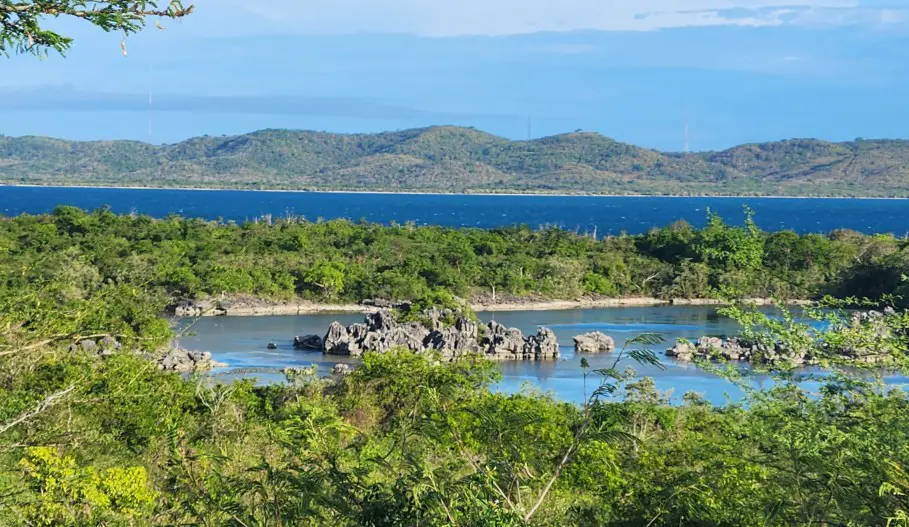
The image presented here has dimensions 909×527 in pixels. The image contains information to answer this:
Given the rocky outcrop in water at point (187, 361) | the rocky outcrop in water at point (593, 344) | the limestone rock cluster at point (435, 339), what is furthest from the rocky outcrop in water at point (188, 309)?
the rocky outcrop in water at point (593, 344)

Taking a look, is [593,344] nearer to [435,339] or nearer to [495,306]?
[435,339]

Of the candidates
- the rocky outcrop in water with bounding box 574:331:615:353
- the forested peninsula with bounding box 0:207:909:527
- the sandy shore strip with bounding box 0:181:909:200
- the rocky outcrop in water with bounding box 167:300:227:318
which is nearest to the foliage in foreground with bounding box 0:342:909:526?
the forested peninsula with bounding box 0:207:909:527

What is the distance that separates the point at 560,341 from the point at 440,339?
501 centimetres

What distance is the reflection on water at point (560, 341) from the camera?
83.5ft

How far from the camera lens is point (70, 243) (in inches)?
1655

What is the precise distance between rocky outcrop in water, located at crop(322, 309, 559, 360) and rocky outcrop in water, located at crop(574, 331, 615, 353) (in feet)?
3.02

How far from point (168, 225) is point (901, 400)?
43335 millimetres

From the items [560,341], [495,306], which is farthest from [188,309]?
[560,341]

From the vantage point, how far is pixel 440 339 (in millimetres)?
28984

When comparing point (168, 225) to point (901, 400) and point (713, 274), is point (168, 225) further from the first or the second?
point (901, 400)

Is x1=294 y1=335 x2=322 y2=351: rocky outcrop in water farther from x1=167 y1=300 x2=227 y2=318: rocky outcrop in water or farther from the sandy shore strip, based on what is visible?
the sandy shore strip

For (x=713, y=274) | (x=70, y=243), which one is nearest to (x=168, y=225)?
(x=70, y=243)

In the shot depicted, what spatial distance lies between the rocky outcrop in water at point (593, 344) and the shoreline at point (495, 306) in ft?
21.3

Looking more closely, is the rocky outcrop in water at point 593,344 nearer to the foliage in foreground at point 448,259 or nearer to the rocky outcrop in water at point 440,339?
the rocky outcrop in water at point 440,339
